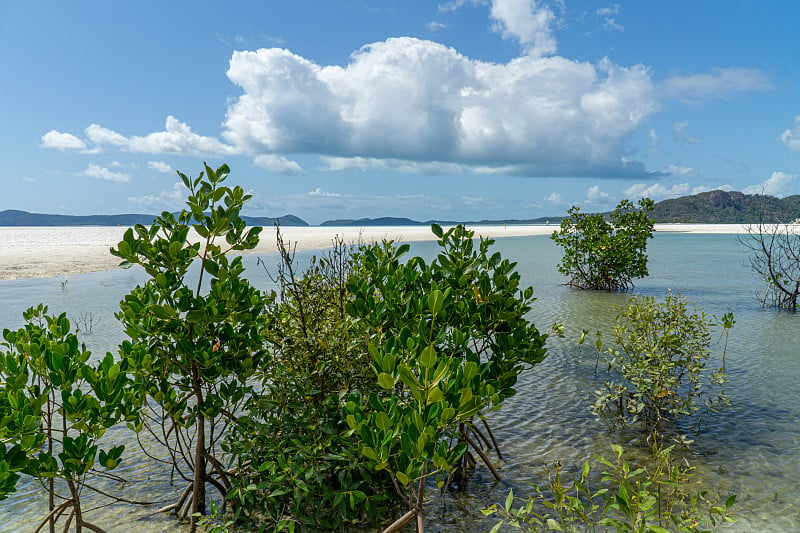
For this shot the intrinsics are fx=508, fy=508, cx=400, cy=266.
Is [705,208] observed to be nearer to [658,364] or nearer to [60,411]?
[658,364]

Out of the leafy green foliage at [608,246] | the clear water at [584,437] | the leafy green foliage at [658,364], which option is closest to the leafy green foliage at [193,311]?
the clear water at [584,437]

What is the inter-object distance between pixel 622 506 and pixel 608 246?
57.3 feet

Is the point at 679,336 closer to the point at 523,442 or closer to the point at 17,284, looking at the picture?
the point at 523,442

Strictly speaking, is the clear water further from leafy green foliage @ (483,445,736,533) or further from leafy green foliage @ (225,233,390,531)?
leafy green foliage @ (225,233,390,531)

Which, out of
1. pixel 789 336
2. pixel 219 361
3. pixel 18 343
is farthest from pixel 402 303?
pixel 789 336

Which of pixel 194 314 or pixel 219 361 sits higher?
pixel 194 314

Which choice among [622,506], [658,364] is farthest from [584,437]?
[622,506]

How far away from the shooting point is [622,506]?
2.40 m

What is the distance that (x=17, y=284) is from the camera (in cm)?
1995

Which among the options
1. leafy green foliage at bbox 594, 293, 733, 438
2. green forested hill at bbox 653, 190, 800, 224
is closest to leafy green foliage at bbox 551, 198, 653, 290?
leafy green foliage at bbox 594, 293, 733, 438

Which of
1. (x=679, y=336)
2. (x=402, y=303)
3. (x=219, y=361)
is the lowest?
(x=679, y=336)

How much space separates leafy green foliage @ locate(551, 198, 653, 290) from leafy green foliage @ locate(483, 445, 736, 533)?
47.2 feet

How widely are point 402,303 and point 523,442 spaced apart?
2.94m

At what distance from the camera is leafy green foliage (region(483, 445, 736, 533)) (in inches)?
104
